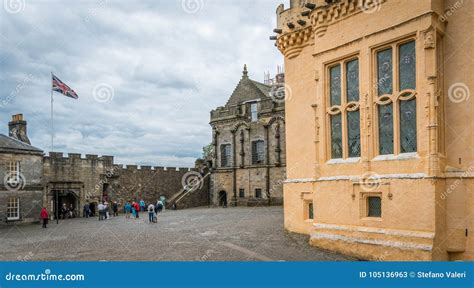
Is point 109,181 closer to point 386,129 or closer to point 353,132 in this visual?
point 353,132

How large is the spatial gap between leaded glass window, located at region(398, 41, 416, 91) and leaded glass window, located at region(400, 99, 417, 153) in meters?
0.55

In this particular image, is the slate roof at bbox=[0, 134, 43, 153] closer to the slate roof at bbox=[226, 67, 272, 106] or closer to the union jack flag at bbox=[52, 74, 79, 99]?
the union jack flag at bbox=[52, 74, 79, 99]

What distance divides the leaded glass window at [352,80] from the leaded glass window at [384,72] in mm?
872

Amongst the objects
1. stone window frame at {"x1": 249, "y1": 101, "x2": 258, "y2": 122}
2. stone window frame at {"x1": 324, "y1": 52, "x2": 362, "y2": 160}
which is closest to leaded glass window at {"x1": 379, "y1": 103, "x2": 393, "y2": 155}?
stone window frame at {"x1": 324, "y1": 52, "x2": 362, "y2": 160}

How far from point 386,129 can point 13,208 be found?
2549 centimetres

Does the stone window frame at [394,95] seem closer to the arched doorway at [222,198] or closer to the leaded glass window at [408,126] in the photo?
the leaded glass window at [408,126]

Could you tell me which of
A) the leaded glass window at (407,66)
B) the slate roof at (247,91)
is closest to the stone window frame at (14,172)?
the slate roof at (247,91)

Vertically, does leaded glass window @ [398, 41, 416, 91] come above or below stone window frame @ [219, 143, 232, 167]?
above

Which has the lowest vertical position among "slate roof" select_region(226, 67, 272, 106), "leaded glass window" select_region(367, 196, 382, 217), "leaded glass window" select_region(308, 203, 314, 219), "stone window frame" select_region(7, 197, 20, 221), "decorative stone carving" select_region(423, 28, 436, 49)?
"stone window frame" select_region(7, 197, 20, 221)

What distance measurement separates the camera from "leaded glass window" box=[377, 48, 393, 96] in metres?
12.4

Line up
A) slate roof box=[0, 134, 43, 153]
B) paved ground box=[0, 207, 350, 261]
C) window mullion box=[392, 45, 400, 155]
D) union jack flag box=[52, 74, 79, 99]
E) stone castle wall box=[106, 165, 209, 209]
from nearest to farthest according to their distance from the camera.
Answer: window mullion box=[392, 45, 400, 155]
paved ground box=[0, 207, 350, 261]
slate roof box=[0, 134, 43, 153]
union jack flag box=[52, 74, 79, 99]
stone castle wall box=[106, 165, 209, 209]

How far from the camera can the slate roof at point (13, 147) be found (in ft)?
87.7

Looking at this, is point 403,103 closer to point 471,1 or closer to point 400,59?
point 400,59

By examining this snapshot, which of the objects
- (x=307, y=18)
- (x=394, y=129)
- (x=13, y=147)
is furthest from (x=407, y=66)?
(x=13, y=147)
